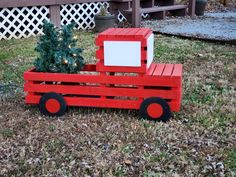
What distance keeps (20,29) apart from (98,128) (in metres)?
5.91

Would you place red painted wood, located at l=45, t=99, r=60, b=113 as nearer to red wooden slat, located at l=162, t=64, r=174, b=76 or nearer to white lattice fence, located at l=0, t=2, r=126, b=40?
red wooden slat, located at l=162, t=64, r=174, b=76

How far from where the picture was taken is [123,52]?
12.5ft

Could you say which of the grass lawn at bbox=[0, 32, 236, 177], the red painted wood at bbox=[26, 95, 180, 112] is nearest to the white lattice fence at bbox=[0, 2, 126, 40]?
the grass lawn at bbox=[0, 32, 236, 177]

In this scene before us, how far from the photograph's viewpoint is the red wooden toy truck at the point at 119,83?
12.4 feet

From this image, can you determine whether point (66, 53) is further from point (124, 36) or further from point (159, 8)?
point (159, 8)

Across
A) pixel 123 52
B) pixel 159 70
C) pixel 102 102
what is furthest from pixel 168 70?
pixel 102 102

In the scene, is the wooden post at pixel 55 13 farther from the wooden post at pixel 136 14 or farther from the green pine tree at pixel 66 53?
the green pine tree at pixel 66 53

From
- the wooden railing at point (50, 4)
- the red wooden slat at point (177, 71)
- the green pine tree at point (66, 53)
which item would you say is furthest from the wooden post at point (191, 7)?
the green pine tree at point (66, 53)

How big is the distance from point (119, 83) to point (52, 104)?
30.2 inches

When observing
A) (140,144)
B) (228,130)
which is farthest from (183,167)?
(228,130)

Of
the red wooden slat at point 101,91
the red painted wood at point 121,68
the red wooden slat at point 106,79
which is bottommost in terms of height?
the red wooden slat at point 101,91

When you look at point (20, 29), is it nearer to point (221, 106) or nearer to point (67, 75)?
point (67, 75)

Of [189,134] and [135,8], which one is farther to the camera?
[135,8]

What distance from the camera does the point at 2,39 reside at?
8.54m
